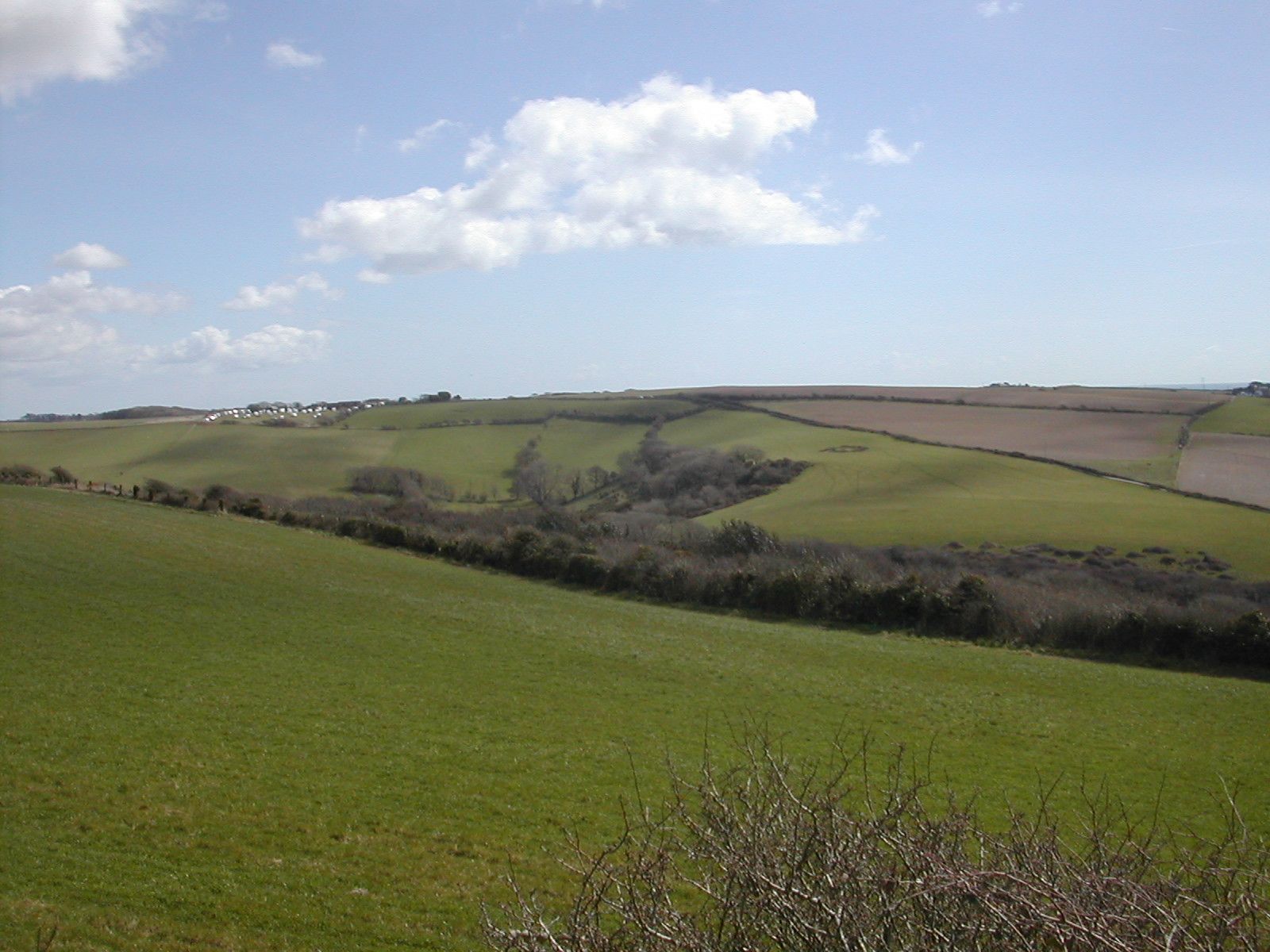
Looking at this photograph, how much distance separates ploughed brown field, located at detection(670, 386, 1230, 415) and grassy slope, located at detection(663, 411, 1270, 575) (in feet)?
71.7

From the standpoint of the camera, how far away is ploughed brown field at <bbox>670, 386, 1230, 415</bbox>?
3351 inches

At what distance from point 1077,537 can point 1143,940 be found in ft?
166

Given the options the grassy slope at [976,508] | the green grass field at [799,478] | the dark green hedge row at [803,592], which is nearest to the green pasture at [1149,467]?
the green grass field at [799,478]

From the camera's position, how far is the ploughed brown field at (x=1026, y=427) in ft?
229

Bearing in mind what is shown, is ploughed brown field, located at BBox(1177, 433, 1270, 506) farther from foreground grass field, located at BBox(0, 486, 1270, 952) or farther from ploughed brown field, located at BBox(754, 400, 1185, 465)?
foreground grass field, located at BBox(0, 486, 1270, 952)

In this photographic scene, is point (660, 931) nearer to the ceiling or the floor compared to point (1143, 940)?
nearer to the floor

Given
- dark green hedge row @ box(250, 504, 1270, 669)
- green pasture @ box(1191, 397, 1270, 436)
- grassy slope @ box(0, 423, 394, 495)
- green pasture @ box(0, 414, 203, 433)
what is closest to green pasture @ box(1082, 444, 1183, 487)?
green pasture @ box(1191, 397, 1270, 436)

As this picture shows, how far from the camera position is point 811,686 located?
26109mm

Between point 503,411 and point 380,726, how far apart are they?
96.0 metres

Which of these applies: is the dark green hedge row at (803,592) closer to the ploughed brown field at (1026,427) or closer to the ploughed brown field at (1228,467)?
the ploughed brown field at (1228,467)

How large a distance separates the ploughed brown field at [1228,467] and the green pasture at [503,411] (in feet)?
182

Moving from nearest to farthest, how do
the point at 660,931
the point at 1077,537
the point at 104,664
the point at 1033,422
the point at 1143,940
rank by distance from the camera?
the point at 1143,940 → the point at 660,931 → the point at 104,664 → the point at 1077,537 → the point at 1033,422

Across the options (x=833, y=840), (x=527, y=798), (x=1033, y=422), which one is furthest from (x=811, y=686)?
(x=1033, y=422)

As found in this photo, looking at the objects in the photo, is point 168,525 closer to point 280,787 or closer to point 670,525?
point 670,525
